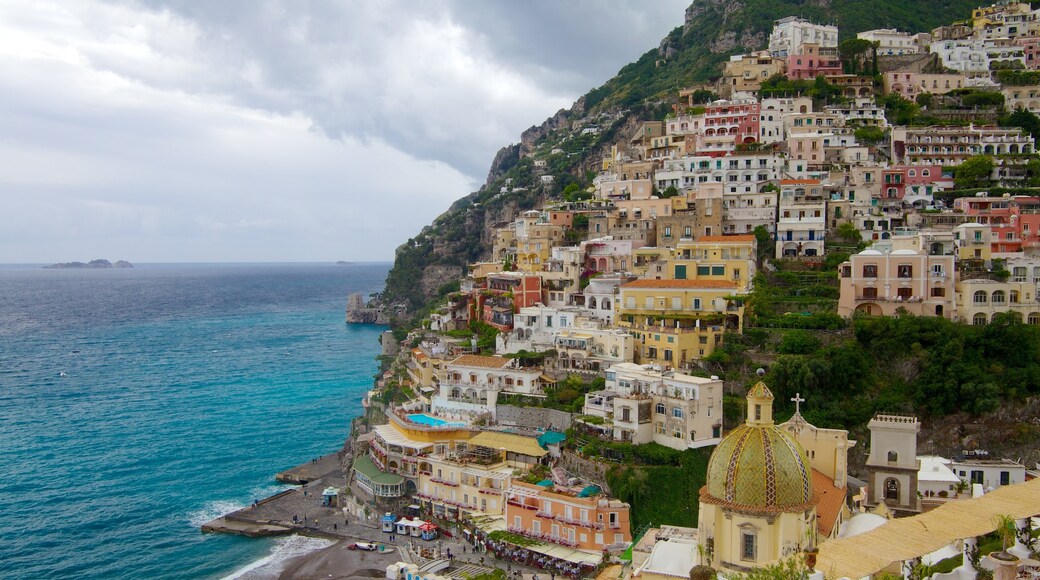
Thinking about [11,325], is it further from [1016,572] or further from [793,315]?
[1016,572]

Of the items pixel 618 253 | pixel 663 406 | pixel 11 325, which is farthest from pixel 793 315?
pixel 11 325

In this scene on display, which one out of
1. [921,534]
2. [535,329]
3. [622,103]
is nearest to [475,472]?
[535,329]

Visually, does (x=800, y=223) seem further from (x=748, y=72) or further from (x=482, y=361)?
(x=748, y=72)

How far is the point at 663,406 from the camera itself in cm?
4503

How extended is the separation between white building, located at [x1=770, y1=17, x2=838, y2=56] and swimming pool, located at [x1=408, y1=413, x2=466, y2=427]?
62.5 metres

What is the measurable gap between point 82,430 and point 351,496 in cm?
3141

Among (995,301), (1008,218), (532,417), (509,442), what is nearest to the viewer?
(509,442)

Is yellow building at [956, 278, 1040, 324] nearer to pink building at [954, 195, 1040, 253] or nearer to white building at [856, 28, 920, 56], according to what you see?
pink building at [954, 195, 1040, 253]

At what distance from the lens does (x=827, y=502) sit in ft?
97.8

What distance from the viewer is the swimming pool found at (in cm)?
5200

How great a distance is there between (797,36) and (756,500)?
81.5 metres

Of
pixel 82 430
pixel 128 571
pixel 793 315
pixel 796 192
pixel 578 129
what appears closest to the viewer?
pixel 128 571

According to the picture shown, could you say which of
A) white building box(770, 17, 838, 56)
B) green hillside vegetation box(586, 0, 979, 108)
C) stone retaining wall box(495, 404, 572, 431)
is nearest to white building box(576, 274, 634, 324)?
stone retaining wall box(495, 404, 572, 431)

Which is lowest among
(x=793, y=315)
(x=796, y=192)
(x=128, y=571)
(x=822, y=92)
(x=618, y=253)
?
(x=128, y=571)
